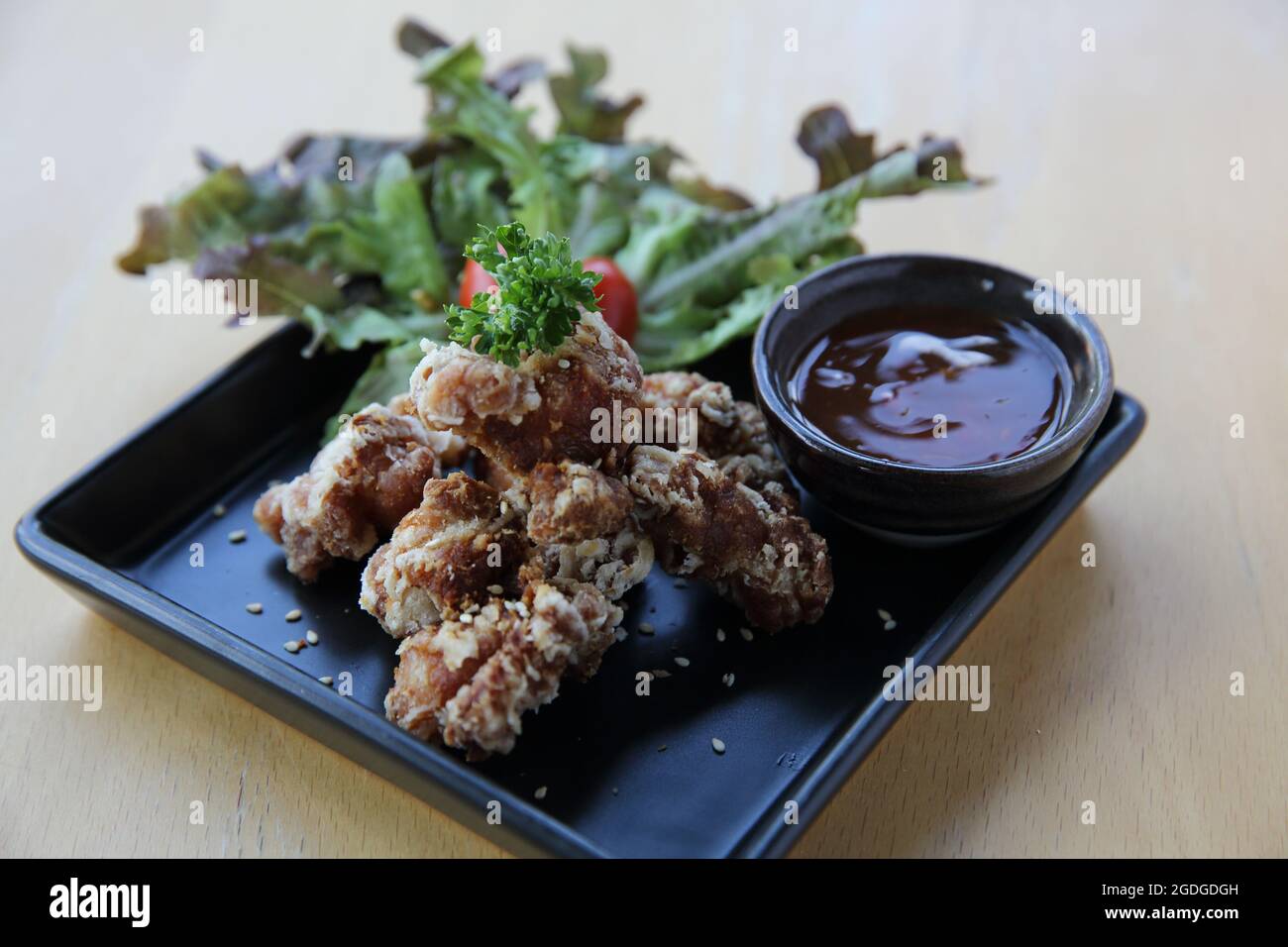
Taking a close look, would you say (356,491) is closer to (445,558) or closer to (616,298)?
(445,558)

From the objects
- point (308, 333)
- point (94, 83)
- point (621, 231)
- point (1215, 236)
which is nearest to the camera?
point (308, 333)

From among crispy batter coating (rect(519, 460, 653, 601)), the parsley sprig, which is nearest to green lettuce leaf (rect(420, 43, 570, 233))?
the parsley sprig

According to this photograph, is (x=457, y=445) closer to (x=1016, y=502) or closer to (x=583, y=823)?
(x=583, y=823)

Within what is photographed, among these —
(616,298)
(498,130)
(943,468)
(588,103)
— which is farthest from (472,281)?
(943,468)

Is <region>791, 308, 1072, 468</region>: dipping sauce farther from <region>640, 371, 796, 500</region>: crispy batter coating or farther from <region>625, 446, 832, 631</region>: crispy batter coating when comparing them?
<region>625, 446, 832, 631</region>: crispy batter coating
